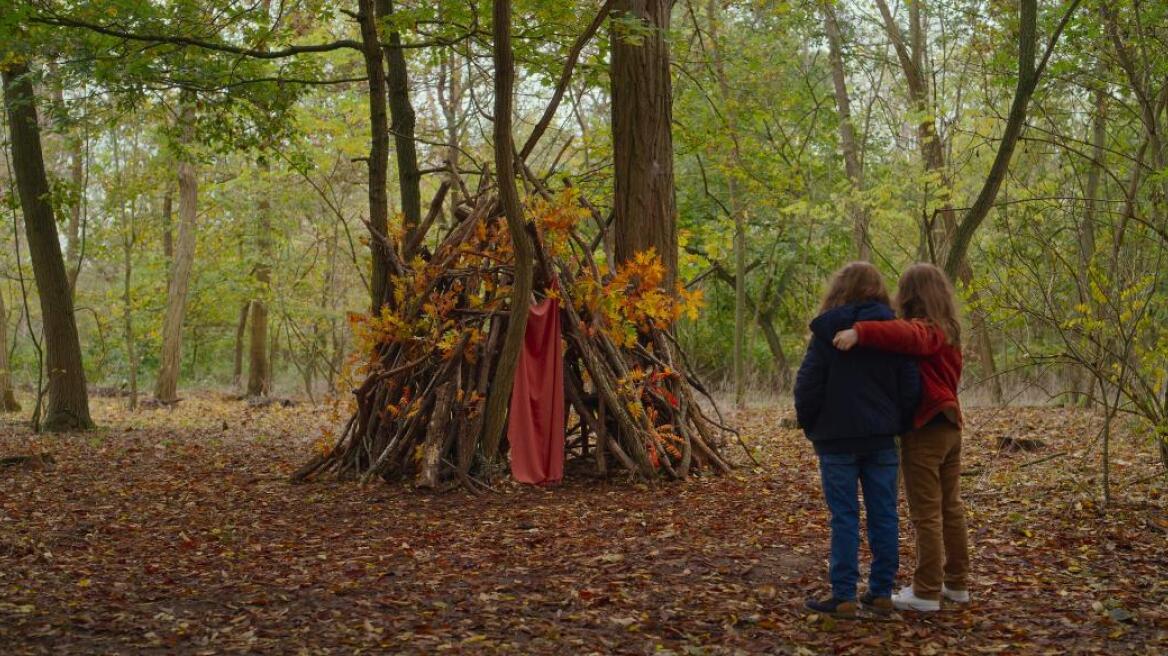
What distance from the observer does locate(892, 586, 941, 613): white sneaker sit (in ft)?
12.3

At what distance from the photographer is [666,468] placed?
272 inches

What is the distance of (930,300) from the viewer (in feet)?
12.2

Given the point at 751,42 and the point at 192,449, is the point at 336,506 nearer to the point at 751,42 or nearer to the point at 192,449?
the point at 192,449

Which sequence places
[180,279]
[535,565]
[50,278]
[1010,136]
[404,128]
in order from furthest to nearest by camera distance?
[180,279] → [50,278] → [404,128] → [1010,136] → [535,565]

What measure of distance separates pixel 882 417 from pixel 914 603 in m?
0.74

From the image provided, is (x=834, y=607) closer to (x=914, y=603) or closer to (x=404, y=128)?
(x=914, y=603)

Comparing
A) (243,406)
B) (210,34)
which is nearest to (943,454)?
(210,34)

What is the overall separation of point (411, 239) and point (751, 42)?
7.85 m

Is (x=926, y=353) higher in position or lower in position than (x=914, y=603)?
higher

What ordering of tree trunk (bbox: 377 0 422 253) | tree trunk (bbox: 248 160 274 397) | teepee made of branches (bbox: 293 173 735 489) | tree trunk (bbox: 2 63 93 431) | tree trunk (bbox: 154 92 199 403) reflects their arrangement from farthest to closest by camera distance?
tree trunk (bbox: 248 160 274 397)
tree trunk (bbox: 154 92 199 403)
tree trunk (bbox: 2 63 93 431)
tree trunk (bbox: 377 0 422 253)
teepee made of branches (bbox: 293 173 735 489)

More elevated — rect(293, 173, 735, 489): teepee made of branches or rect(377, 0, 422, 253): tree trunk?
rect(377, 0, 422, 253): tree trunk

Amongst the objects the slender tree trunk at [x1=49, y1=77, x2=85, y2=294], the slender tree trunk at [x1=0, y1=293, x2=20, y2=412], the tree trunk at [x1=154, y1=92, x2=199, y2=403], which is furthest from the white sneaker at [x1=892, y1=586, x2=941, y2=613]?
the tree trunk at [x1=154, y1=92, x2=199, y2=403]

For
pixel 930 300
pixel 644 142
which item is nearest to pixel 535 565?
pixel 930 300

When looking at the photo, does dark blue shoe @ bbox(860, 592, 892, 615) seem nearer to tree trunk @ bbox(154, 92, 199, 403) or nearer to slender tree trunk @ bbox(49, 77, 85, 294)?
slender tree trunk @ bbox(49, 77, 85, 294)
